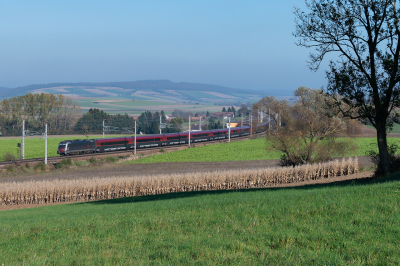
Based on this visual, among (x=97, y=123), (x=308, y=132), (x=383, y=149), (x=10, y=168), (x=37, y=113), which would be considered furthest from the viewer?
(x=97, y=123)

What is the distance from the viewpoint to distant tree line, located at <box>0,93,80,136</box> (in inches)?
3893

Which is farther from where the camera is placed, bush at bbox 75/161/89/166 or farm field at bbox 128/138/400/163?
farm field at bbox 128/138/400/163

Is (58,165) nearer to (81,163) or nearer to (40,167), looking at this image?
(40,167)

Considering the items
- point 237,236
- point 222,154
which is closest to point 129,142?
point 222,154

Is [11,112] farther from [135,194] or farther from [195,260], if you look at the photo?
[195,260]

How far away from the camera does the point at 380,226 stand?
7.67 m

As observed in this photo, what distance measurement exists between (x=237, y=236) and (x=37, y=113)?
348 ft

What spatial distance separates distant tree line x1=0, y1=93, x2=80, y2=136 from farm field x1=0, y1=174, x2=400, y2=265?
95130mm

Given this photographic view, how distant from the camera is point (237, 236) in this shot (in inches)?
305

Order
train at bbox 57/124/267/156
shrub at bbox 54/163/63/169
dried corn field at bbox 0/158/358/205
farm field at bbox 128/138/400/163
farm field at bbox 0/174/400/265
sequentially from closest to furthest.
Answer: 1. farm field at bbox 0/174/400/265
2. dried corn field at bbox 0/158/358/205
3. shrub at bbox 54/163/63/169
4. farm field at bbox 128/138/400/163
5. train at bbox 57/124/267/156

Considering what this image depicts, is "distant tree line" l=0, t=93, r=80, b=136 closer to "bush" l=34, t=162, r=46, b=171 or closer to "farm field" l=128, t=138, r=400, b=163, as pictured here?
"farm field" l=128, t=138, r=400, b=163

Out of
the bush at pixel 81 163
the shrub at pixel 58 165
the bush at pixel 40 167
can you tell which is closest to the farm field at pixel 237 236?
the bush at pixel 40 167

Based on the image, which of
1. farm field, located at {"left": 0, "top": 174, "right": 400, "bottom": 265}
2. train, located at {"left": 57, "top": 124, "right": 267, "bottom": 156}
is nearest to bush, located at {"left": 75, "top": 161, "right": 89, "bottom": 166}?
train, located at {"left": 57, "top": 124, "right": 267, "bottom": 156}

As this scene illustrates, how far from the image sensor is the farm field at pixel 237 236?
255 inches
